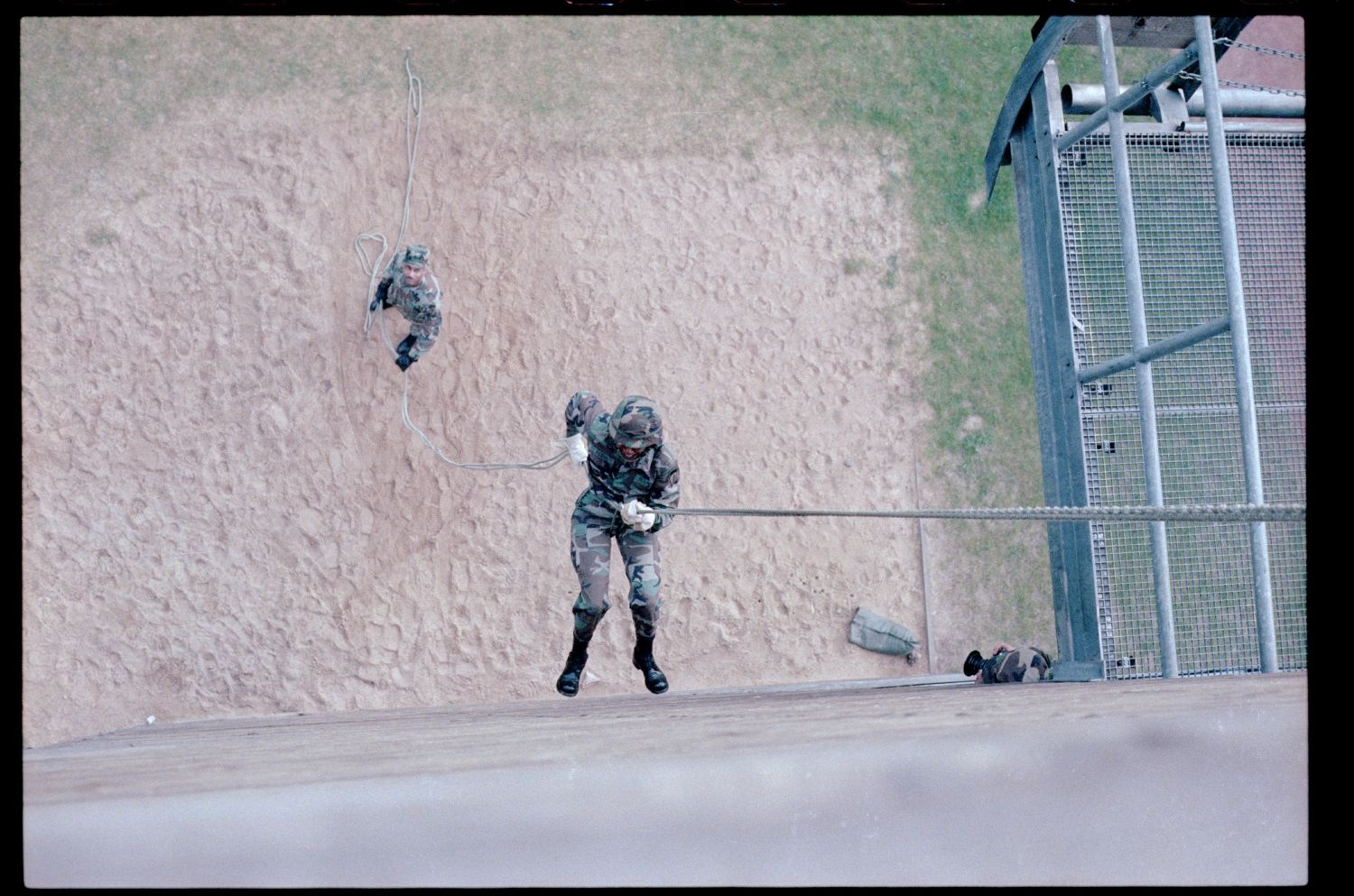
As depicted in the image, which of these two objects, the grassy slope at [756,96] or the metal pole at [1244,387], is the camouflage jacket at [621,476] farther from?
the metal pole at [1244,387]

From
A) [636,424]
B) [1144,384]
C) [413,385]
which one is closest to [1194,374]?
[1144,384]

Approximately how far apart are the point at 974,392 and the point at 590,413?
3.39m

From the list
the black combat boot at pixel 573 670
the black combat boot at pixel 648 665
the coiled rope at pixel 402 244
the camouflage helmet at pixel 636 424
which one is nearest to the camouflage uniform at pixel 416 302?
the coiled rope at pixel 402 244

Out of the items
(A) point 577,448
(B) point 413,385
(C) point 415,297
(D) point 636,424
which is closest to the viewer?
(D) point 636,424

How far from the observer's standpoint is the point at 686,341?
314 inches

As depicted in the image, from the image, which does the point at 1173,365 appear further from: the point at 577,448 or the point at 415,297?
the point at 415,297

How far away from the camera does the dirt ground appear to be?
746 centimetres

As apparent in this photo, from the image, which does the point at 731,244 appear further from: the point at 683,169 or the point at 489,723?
the point at 489,723

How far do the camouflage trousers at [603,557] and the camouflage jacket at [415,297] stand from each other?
2.09 m

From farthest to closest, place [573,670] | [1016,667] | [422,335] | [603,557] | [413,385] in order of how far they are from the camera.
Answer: [413,385] < [422,335] < [1016,667] < [573,670] < [603,557]

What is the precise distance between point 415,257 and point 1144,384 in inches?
183

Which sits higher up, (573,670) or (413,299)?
(413,299)

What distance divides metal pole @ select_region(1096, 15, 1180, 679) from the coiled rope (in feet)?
12.4

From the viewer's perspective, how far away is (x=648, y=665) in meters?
6.73
